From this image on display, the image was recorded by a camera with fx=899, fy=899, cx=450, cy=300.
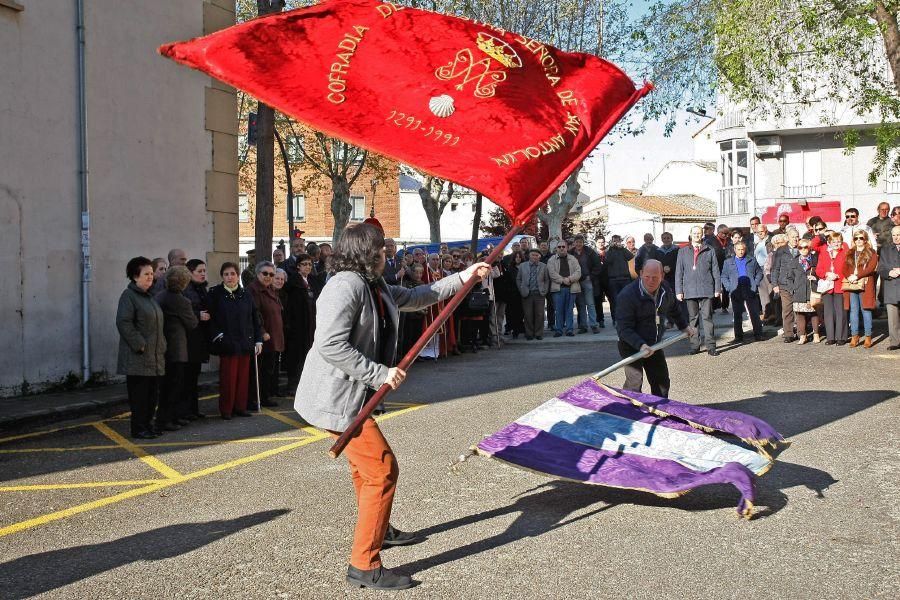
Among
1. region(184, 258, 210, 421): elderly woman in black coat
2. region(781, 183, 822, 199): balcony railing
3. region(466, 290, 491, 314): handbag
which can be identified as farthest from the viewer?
region(781, 183, 822, 199): balcony railing

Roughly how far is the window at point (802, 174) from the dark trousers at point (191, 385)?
3464cm

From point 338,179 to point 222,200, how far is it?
2338cm

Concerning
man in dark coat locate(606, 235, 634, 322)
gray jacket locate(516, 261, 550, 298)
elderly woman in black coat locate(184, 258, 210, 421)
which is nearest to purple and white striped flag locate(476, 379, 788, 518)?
elderly woman in black coat locate(184, 258, 210, 421)

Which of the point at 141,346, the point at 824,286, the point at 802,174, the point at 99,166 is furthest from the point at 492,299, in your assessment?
the point at 802,174

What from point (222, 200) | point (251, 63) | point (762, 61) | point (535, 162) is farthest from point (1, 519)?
point (762, 61)

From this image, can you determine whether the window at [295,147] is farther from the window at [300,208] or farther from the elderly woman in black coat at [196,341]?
the elderly woman in black coat at [196,341]

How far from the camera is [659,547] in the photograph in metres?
5.40

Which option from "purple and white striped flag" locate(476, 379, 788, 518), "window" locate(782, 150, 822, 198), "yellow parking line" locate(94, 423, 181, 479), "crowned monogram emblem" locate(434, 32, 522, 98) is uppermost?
"window" locate(782, 150, 822, 198)

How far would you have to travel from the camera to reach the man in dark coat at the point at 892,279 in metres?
14.7

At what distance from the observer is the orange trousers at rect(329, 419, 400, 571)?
4.82 metres

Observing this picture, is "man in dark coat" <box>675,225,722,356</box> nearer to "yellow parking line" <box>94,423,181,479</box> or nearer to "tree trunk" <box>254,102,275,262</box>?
"tree trunk" <box>254,102,275,262</box>

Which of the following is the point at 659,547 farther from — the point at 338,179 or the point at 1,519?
the point at 338,179

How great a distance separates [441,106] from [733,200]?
1618 inches

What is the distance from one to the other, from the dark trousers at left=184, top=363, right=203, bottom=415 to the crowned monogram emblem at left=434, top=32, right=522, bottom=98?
599 centimetres
